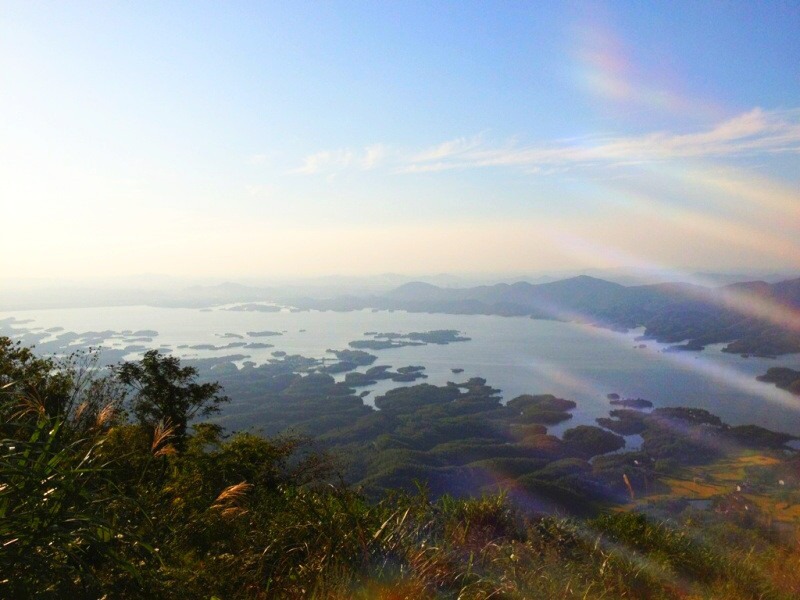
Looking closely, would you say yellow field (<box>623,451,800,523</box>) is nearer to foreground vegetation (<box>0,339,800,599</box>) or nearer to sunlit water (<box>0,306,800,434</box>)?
sunlit water (<box>0,306,800,434</box>)

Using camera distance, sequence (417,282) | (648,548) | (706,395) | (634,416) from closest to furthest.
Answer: (648,548), (634,416), (706,395), (417,282)

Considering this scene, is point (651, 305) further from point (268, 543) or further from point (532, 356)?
point (268, 543)

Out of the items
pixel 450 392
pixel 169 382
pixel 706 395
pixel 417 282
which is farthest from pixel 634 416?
pixel 417 282

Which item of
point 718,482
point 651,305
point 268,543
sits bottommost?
point 718,482

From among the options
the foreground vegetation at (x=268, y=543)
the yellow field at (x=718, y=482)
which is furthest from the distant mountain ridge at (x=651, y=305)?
the foreground vegetation at (x=268, y=543)

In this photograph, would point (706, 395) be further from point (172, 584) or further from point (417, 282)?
point (417, 282)

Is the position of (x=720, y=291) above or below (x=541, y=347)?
above

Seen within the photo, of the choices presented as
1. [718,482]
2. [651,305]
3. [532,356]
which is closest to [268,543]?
[718,482]

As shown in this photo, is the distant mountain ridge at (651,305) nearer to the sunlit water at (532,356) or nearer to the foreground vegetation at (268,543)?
the sunlit water at (532,356)
